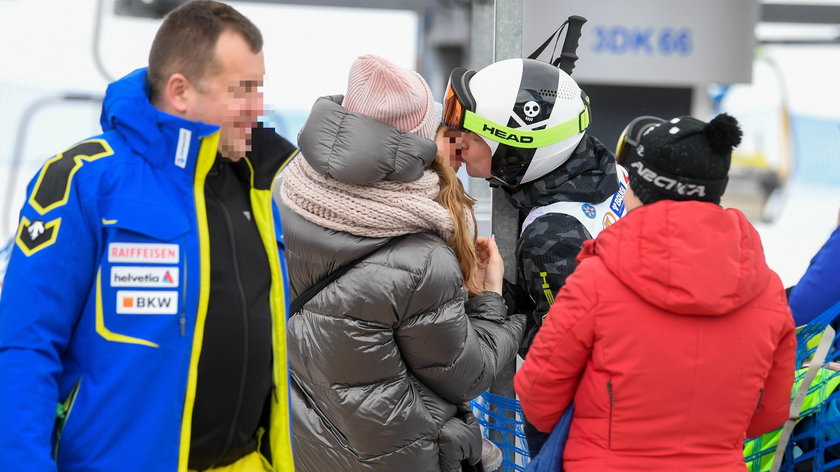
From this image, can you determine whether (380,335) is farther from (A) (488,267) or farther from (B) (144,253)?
(B) (144,253)

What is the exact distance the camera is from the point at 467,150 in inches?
114

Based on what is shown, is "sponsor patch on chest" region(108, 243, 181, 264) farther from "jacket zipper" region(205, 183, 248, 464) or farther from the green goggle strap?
the green goggle strap

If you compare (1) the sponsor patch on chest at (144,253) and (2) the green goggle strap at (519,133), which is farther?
(2) the green goggle strap at (519,133)

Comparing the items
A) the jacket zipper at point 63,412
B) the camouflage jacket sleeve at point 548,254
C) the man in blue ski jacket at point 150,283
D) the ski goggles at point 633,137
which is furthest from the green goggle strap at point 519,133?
the jacket zipper at point 63,412

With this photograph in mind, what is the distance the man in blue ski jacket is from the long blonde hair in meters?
0.70

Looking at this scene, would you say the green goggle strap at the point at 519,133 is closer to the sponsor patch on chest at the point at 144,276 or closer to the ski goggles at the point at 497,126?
the ski goggles at the point at 497,126

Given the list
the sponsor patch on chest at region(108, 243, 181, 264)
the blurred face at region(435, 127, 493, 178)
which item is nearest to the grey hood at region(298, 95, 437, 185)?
the blurred face at region(435, 127, 493, 178)

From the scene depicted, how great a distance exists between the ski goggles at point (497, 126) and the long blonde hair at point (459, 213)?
31 cm

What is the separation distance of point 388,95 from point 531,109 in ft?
2.00

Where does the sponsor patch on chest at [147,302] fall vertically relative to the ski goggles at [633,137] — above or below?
below

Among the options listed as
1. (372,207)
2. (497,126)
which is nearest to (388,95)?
(372,207)

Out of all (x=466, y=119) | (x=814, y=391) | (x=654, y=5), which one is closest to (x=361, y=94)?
(x=466, y=119)

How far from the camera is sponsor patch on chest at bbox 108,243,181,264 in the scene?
164cm

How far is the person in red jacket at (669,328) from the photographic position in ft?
6.56
